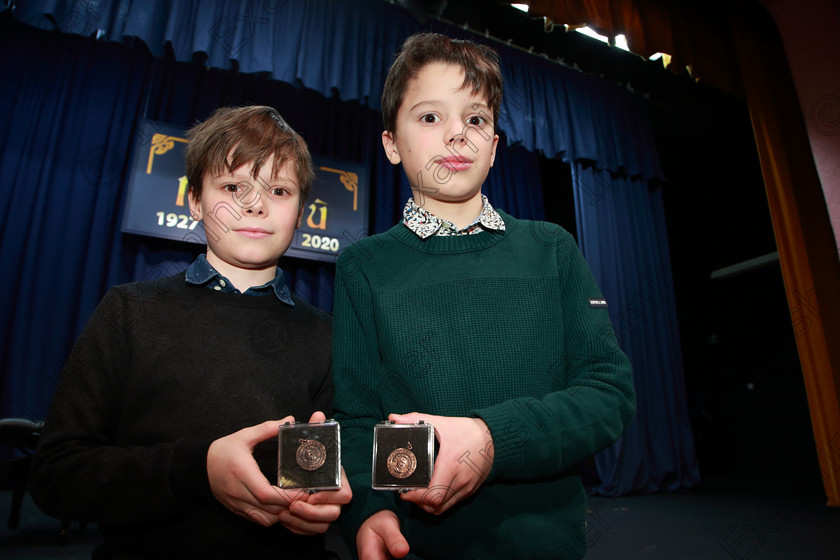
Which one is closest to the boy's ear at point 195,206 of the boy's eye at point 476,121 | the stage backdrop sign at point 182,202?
the boy's eye at point 476,121

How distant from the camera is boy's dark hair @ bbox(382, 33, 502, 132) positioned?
78 centimetres

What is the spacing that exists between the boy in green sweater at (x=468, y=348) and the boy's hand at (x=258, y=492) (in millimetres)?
77

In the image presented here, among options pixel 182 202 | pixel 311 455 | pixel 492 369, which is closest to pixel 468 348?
pixel 492 369

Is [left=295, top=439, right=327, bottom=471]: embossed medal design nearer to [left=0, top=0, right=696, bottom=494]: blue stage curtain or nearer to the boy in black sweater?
the boy in black sweater

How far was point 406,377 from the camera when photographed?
0.71 meters

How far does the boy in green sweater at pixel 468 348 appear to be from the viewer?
0.58 metres

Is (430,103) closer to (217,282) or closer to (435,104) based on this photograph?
(435,104)

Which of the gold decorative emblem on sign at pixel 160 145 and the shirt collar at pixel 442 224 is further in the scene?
the gold decorative emblem on sign at pixel 160 145

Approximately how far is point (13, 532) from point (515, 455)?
2.91 m

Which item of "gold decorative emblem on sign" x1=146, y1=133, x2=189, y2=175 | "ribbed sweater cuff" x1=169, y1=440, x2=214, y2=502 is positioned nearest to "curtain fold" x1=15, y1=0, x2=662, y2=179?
"gold decorative emblem on sign" x1=146, y1=133, x2=189, y2=175

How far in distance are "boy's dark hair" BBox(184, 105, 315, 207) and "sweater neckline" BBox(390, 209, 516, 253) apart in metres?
0.24

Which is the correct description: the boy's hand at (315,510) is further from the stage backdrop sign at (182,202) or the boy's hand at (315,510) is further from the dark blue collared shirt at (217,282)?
the stage backdrop sign at (182,202)

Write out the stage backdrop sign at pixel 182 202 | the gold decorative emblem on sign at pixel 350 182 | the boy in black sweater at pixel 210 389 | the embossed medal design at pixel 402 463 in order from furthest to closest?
1. the gold decorative emblem on sign at pixel 350 182
2. the stage backdrop sign at pixel 182 202
3. the boy in black sweater at pixel 210 389
4. the embossed medal design at pixel 402 463

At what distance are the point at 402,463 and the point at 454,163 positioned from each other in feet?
1.47
